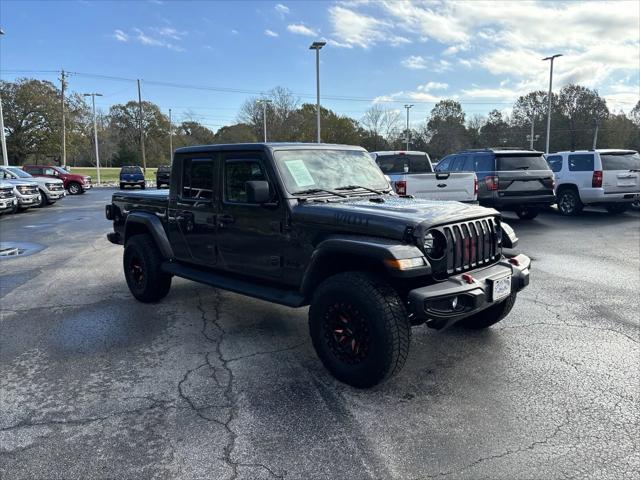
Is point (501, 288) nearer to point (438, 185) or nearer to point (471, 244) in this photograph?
point (471, 244)

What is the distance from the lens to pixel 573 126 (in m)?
69.7

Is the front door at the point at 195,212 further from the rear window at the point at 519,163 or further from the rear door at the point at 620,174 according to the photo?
the rear door at the point at 620,174

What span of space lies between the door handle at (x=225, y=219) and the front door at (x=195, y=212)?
4.3 inches

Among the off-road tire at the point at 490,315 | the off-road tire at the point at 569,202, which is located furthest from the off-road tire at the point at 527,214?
the off-road tire at the point at 490,315

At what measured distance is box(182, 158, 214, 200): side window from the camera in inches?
197

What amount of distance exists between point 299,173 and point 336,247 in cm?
107

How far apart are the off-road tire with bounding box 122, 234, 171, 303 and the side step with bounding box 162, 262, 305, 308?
0.18 m

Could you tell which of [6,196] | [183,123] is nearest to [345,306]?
[6,196]

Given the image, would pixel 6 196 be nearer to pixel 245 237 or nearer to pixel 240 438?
pixel 245 237

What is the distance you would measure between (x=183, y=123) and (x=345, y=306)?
292ft

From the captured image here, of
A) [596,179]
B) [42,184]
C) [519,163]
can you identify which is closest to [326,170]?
[519,163]

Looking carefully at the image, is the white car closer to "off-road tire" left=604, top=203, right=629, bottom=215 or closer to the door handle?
the door handle

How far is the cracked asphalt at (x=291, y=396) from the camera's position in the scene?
9.04 feet

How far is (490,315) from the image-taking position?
465 cm
